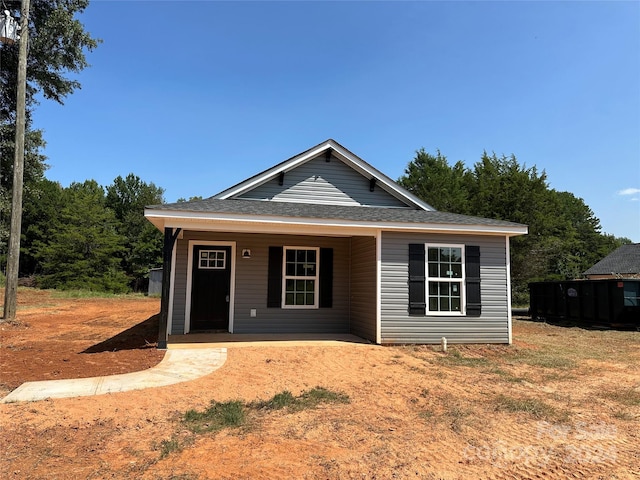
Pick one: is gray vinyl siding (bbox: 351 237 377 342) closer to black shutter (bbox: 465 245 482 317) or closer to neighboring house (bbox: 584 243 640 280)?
black shutter (bbox: 465 245 482 317)

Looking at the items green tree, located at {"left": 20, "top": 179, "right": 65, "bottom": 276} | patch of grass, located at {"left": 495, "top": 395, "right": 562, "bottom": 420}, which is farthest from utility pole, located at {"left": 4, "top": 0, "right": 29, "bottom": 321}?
green tree, located at {"left": 20, "top": 179, "right": 65, "bottom": 276}

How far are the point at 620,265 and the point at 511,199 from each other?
1270cm

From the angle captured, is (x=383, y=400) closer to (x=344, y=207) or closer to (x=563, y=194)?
(x=344, y=207)

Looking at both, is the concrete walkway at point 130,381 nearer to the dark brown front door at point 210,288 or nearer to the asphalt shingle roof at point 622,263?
the dark brown front door at point 210,288

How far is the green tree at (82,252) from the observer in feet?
98.3

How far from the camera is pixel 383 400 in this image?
517cm

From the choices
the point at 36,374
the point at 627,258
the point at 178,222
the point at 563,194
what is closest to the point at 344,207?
the point at 178,222

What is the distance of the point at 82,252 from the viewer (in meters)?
31.3

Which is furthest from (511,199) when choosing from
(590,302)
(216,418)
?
(216,418)

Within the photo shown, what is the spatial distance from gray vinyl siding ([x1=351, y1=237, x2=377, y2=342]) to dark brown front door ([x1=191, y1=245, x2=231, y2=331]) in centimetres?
310

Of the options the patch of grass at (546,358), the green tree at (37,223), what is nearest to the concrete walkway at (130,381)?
the patch of grass at (546,358)

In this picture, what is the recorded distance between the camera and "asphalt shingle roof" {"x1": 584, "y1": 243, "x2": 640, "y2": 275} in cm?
3192

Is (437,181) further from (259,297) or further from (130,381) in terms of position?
(130,381)

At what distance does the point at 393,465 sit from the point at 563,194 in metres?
60.8
